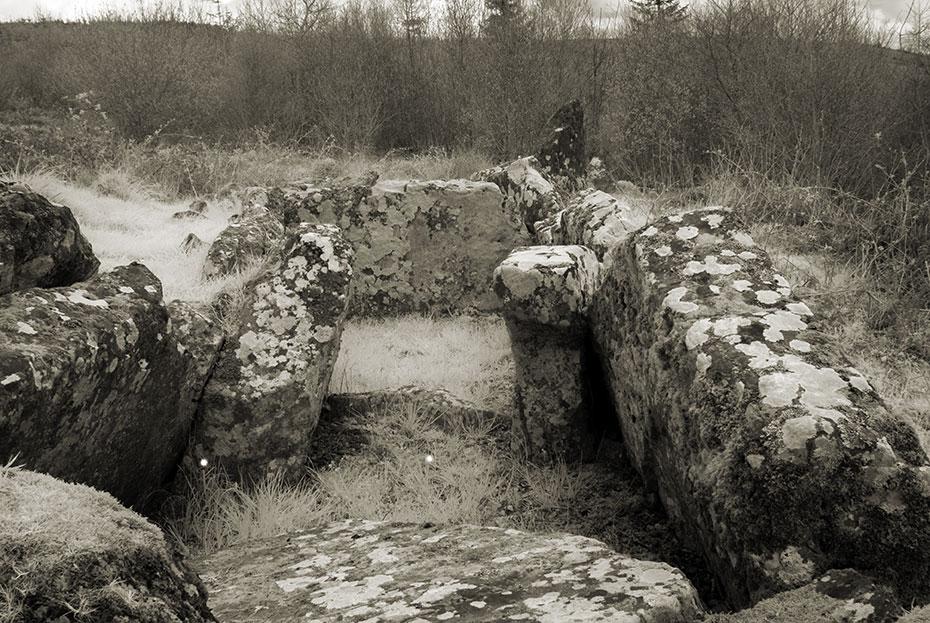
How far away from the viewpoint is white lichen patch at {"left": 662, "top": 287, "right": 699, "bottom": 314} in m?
2.62

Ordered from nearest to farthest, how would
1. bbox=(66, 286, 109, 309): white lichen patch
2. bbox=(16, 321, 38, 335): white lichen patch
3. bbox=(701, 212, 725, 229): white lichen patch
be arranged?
bbox=(16, 321, 38, 335): white lichen patch
bbox=(66, 286, 109, 309): white lichen patch
bbox=(701, 212, 725, 229): white lichen patch

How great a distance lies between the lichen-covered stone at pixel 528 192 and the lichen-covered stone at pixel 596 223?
103 cm

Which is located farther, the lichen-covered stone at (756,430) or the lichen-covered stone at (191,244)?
the lichen-covered stone at (191,244)

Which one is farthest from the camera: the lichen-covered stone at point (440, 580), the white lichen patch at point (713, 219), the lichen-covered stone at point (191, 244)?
the lichen-covered stone at point (191, 244)

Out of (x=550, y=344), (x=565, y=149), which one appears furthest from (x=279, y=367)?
(x=565, y=149)

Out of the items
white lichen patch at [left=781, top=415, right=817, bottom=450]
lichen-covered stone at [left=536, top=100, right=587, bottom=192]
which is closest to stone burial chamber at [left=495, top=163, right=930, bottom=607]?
white lichen patch at [left=781, top=415, right=817, bottom=450]

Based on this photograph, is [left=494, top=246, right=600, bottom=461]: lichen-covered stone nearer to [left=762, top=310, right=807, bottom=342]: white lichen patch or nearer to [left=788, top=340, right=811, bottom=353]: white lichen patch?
[left=762, top=310, right=807, bottom=342]: white lichen patch

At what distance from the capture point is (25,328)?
8.02 feet

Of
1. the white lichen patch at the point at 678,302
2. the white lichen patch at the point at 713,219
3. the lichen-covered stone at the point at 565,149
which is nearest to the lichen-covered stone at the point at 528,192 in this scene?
the lichen-covered stone at the point at 565,149

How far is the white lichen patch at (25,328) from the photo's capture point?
2426 millimetres

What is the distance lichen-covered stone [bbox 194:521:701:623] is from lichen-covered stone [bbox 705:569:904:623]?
0.17 meters

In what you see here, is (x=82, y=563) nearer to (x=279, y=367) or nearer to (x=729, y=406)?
(x=729, y=406)

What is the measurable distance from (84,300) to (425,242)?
3.21m

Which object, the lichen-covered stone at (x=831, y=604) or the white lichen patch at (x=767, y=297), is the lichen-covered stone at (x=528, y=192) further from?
the lichen-covered stone at (x=831, y=604)
